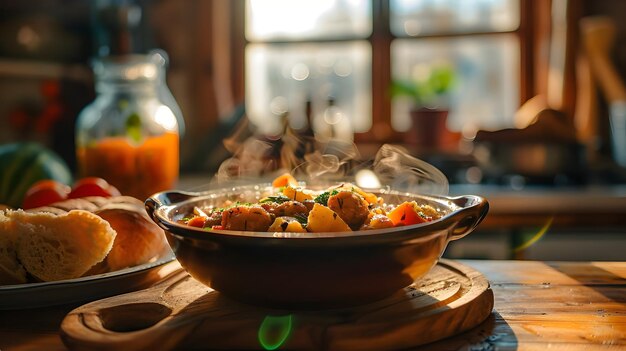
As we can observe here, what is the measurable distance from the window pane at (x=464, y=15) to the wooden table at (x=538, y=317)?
2.50 m

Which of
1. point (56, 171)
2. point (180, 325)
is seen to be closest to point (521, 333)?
point (180, 325)

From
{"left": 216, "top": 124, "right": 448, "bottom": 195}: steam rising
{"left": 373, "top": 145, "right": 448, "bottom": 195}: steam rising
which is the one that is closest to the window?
{"left": 216, "top": 124, "right": 448, "bottom": 195}: steam rising

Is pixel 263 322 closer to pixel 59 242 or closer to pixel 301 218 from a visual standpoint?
pixel 301 218

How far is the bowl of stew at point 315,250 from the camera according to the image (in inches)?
24.5

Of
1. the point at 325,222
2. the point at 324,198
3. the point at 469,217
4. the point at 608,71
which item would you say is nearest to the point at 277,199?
the point at 324,198

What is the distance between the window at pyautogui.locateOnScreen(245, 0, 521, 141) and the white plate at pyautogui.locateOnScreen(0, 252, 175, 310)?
7.85 ft

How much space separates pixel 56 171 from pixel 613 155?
8.27 ft

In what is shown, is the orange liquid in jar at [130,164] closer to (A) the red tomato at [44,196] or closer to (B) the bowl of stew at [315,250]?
(A) the red tomato at [44,196]

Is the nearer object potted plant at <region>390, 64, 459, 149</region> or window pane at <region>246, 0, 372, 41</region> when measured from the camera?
potted plant at <region>390, 64, 459, 149</region>

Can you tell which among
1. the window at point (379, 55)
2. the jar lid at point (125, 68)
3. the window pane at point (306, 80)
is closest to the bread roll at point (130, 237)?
the jar lid at point (125, 68)

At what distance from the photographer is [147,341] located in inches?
24.2

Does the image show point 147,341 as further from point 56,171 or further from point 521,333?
point 56,171

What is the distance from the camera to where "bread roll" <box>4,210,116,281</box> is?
83 centimetres

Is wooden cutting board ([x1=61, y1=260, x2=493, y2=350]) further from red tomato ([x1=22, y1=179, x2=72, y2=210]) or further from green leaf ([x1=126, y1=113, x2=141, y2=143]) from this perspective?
green leaf ([x1=126, y1=113, x2=141, y2=143])
